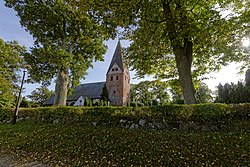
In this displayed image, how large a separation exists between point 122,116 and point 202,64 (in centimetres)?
672

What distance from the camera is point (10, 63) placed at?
19234mm

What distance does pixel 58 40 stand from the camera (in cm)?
1306

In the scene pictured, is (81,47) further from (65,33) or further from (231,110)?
(231,110)

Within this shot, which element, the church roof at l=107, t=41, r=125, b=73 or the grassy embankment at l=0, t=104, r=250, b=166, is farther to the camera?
the church roof at l=107, t=41, r=125, b=73

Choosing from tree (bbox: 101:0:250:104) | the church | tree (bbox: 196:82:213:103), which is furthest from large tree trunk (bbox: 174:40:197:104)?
the church

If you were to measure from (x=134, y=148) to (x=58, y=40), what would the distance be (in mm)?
11818

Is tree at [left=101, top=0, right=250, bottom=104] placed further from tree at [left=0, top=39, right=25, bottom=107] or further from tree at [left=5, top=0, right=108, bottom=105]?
tree at [left=0, top=39, right=25, bottom=107]

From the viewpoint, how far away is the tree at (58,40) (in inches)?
425

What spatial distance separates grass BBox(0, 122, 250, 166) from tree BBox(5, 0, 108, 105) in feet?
20.2

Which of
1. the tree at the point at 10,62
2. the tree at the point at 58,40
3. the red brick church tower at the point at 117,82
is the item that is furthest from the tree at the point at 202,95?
the tree at the point at 10,62

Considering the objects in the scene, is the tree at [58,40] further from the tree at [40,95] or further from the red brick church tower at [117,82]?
the tree at [40,95]

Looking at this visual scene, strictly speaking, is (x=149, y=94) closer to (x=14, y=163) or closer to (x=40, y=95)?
(x=40, y=95)

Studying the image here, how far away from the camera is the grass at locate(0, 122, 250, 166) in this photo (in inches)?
149

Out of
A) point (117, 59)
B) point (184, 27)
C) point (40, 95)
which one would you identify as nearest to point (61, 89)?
point (184, 27)
